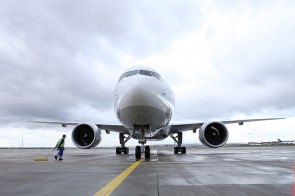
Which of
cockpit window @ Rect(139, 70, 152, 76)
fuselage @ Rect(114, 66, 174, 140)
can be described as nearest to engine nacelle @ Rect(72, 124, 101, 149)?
fuselage @ Rect(114, 66, 174, 140)

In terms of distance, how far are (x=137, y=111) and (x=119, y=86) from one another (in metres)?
1.73

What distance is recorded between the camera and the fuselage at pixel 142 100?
1120cm

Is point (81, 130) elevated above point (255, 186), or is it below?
above

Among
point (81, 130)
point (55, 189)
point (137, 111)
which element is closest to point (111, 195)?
point (55, 189)

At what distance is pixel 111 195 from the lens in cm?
427

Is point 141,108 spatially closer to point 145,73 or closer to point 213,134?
point 145,73

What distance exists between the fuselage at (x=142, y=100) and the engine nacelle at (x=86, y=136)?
3.32m

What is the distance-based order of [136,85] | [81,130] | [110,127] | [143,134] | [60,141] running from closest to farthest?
[136,85] < [143,134] < [60,141] < [81,130] < [110,127]

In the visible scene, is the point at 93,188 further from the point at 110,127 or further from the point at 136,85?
the point at 110,127

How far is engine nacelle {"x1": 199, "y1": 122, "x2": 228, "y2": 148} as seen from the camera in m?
16.2

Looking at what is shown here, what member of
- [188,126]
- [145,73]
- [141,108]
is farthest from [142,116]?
[188,126]

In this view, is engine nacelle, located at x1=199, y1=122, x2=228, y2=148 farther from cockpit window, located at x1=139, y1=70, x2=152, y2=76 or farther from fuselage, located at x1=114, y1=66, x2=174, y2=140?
cockpit window, located at x1=139, y1=70, x2=152, y2=76

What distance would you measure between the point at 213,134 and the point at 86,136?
7.53 m

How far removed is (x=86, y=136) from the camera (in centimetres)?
1695
